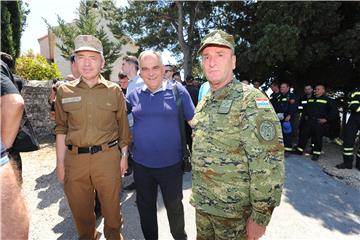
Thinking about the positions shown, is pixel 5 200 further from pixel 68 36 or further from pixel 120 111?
pixel 68 36

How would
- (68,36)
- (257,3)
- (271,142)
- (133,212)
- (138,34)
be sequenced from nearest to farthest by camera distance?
(271,142) < (133,212) < (257,3) < (138,34) < (68,36)

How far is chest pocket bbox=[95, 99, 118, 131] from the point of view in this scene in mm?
2789

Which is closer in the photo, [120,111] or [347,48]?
[120,111]

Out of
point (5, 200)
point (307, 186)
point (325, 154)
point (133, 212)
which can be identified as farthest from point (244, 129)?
point (325, 154)

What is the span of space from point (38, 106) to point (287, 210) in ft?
25.6

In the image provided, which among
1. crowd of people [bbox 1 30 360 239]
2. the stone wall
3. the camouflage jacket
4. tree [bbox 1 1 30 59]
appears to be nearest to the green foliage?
tree [bbox 1 1 30 59]

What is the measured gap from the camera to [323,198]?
16.1 feet

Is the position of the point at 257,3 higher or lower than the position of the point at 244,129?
higher

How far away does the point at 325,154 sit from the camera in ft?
26.6

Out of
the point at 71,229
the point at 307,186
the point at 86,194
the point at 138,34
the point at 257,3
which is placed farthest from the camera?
the point at 138,34

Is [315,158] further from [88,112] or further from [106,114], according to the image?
[88,112]

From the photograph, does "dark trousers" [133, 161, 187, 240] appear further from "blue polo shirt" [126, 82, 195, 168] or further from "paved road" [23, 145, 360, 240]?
"paved road" [23, 145, 360, 240]

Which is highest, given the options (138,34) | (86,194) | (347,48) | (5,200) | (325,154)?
(138,34)

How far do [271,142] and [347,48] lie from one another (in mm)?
8116
